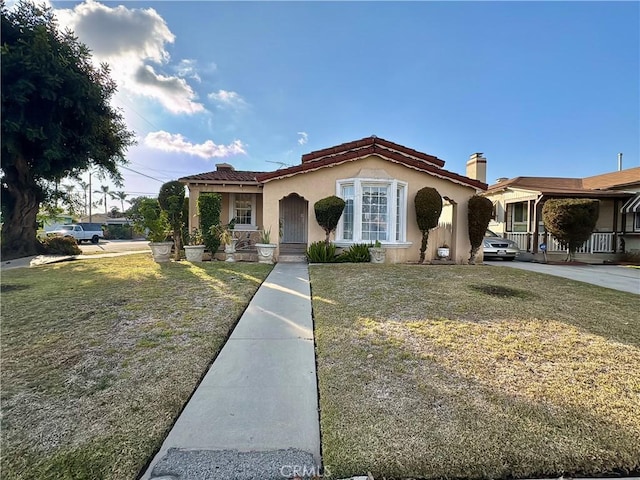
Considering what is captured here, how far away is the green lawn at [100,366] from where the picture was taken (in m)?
2.30

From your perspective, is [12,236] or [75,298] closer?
[75,298]

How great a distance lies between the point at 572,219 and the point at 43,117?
23.4 metres

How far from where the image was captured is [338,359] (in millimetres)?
3885

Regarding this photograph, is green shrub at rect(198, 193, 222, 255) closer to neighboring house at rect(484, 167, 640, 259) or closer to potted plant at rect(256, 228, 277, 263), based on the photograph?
potted plant at rect(256, 228, 277, 263)

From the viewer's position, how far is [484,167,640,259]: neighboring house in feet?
51.5

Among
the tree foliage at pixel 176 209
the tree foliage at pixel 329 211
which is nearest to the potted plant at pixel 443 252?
the tree foliage at pixel 329 211

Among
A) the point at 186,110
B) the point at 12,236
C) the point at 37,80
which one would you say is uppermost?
the point at 186,110

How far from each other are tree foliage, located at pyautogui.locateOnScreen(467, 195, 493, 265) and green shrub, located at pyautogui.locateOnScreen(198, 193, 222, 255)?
1003 centimetres

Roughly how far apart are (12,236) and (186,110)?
36.7 ft

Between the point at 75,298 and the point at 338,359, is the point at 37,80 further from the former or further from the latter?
the point at 338,359

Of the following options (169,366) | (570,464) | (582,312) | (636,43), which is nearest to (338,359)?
(169,366)

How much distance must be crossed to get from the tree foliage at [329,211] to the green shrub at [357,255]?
1.09 m

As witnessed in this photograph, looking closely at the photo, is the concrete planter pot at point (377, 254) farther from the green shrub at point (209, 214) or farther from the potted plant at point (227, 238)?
the green shrub at point (209, 214)

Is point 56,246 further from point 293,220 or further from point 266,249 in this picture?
point 266,249
